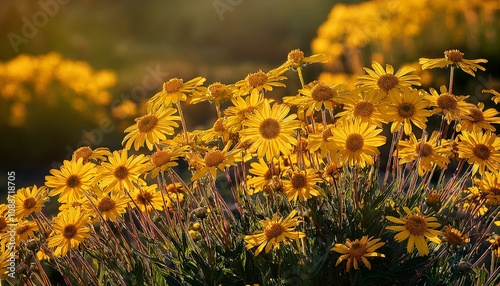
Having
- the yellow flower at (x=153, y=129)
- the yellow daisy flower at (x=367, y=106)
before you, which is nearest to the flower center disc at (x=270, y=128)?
the yellow daisy flower at (x=367, y=106)

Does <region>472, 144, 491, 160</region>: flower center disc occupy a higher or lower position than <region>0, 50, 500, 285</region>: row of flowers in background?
higher

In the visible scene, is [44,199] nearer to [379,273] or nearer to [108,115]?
[379,273]

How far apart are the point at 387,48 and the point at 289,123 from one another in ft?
19.2

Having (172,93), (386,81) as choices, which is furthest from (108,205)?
(386,81)

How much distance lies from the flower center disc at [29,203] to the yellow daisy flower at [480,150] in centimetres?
154

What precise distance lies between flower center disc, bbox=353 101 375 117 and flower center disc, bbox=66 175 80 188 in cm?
102

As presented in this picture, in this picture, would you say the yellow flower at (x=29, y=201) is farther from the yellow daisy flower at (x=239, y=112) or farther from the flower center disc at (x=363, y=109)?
the flower center disc at (x=363, y=109)

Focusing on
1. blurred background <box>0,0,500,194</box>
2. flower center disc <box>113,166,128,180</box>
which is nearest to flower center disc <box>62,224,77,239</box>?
flower center disc <box>113,166,128,180</box>

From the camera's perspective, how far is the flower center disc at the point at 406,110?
219cm

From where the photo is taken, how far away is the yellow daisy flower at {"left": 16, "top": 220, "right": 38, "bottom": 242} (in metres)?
2.36

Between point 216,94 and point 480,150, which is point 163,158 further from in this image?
point 480,150

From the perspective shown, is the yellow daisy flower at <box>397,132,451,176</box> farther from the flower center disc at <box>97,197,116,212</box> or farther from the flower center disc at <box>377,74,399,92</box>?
the flower center disc at <box>97,197,116,212</box>

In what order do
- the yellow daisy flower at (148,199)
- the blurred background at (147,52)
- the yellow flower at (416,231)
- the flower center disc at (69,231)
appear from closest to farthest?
the yellow flower at (416,231) < the flower center disc at (69,231) < the yellow daisy flower at (148,199) < the blurred background at (147,52)

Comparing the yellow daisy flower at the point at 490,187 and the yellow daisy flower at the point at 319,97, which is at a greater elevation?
the yellow daisy flower at the point at 319,97
